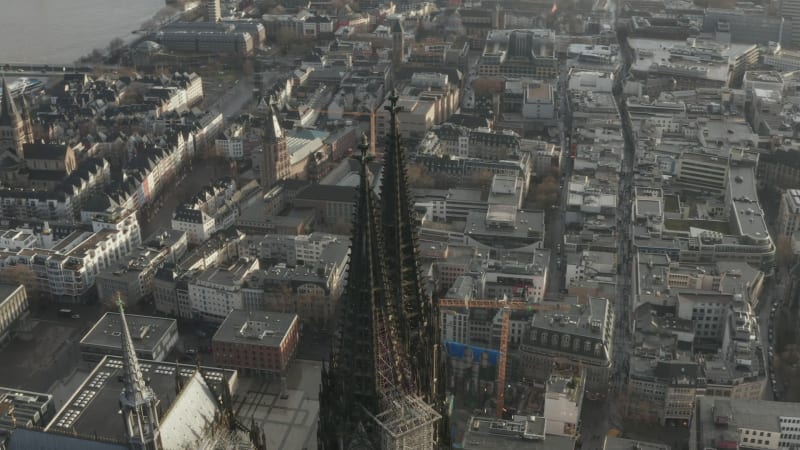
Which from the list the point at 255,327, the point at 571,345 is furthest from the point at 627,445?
the point at 255,327

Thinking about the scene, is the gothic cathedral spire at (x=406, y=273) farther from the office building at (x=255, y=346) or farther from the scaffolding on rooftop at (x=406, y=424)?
the office building at (x=255, y=346)

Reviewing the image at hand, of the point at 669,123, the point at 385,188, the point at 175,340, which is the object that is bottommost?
the point at 175,340

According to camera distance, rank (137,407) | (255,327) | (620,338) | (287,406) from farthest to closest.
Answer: (620,338)
(255,327)
(287,406)
(137,407)

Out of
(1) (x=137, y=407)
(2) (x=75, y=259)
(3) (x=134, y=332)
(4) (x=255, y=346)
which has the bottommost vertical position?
(3) (x=134, y=332)

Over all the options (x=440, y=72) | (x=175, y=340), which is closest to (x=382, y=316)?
(x=175, y=340)

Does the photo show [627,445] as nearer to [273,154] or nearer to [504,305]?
[504,305]

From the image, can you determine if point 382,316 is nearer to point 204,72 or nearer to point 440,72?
point 440,72

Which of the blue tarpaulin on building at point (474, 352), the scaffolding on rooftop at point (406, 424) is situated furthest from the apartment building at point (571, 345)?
the scaffolding on rooftop at point (406, 424)
